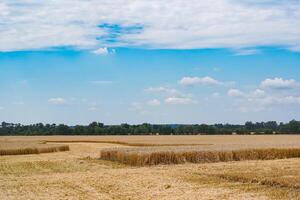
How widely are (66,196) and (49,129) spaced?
471 ft

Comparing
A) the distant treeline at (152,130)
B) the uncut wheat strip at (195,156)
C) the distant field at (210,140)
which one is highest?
the distant treeline at (152,130)

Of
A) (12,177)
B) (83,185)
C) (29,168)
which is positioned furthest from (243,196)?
(29,168)

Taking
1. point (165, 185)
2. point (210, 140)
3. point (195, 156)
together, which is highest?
point (210, 140)

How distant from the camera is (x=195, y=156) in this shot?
37844 mm

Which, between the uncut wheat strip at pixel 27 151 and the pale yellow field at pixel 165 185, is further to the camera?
the uncut wheat strip at pixel 27 151

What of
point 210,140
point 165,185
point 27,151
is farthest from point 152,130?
point 165,185

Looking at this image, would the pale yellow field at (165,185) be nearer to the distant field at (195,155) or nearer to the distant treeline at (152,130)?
the distant field at (195,155)

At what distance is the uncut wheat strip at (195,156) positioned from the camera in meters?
36.8

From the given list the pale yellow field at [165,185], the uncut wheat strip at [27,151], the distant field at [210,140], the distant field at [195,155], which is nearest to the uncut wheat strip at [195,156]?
the distant field at [195,155]

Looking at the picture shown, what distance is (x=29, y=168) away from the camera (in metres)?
34.5

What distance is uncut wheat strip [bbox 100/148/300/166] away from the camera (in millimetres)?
36781

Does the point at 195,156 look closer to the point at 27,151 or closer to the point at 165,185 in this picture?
the point at 165,185

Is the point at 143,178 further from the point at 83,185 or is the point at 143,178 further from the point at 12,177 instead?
the point at 12,177

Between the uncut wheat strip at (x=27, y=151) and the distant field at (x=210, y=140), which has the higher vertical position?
the distant field at (x=210, y=140)
